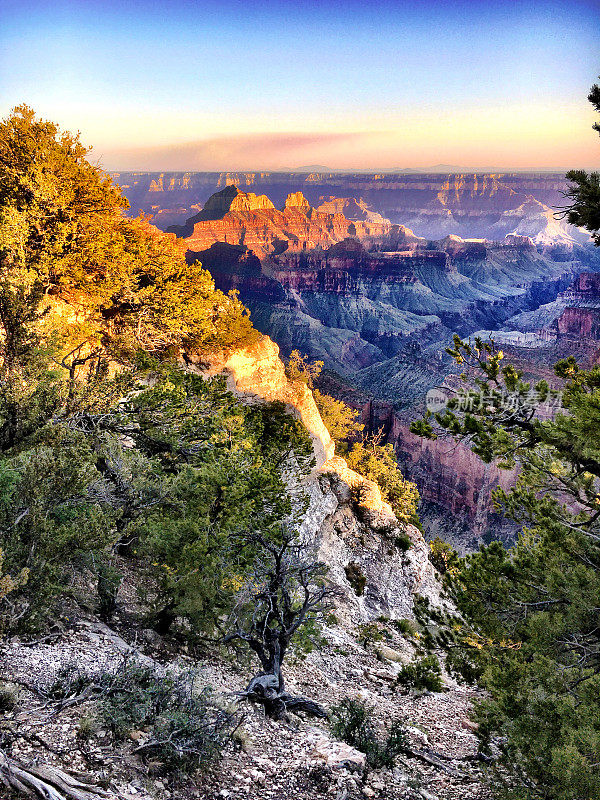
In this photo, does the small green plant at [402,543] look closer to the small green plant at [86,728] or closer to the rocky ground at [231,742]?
the rocky ground at [231,742]

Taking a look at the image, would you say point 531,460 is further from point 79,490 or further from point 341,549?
point 341,549

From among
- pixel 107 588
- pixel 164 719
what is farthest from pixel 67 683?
pixel 107 588

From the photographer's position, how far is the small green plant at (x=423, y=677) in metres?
14.0

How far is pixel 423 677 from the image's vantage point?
48.6ft

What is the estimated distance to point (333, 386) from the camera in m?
77.5

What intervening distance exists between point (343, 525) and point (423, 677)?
15.1 m

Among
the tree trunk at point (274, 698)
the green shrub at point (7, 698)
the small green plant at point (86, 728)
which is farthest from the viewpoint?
the tree trunk at point (274, 698)

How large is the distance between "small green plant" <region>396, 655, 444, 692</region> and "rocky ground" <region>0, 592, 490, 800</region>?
89 centimetres

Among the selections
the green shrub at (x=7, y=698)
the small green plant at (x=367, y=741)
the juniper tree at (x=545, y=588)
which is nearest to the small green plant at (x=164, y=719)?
the green shrub at (x=7, y=698)

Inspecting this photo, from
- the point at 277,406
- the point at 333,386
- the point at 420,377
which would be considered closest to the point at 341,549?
the point at 277,406

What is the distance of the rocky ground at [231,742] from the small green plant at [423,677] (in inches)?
35.1

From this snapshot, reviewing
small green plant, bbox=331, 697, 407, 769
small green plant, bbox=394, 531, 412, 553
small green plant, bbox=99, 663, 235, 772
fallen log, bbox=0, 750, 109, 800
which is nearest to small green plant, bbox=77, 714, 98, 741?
small green plant, bbox=99, 663, 235, 772

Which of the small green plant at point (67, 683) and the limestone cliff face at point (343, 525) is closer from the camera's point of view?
the small green plant at point (67, 683)

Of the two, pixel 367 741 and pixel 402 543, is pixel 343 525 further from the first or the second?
pixel 367 741
